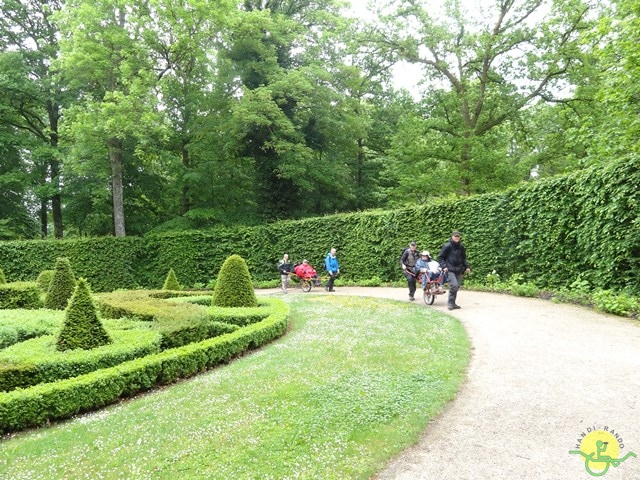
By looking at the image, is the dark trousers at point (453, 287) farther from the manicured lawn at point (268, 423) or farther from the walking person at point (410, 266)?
the manicured lawn at point (268, 423)

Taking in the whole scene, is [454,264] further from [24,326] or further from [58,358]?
[24,326]

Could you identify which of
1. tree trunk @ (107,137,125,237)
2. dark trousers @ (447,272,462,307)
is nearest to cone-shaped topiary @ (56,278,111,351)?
dark trousers @ (447,272,462,307)

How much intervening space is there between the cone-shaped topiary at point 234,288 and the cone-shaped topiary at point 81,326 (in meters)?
4.29

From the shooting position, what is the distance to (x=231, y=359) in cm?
737

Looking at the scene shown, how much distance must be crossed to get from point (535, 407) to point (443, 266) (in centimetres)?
718

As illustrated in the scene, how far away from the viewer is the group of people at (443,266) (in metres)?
10.9

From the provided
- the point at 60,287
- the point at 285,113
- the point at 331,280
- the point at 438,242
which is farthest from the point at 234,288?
the point at 285,113

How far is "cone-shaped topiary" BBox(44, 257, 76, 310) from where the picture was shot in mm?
11422

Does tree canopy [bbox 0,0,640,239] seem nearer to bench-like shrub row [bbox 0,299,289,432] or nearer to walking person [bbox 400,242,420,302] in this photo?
walking person [bbox 400,242,420,302]

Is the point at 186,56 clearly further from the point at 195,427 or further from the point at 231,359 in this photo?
the point at 195,427

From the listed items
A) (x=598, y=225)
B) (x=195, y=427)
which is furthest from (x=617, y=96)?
(x=195, y=427)

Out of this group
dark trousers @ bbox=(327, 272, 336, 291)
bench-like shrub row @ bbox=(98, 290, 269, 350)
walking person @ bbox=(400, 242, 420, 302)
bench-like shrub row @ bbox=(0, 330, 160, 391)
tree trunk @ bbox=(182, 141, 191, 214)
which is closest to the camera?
bench-like shrub row @ bbox=(0, 330, 160, 391)

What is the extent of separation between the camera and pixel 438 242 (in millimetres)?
16672

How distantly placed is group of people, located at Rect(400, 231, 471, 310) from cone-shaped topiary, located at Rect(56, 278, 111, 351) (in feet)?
26.8
